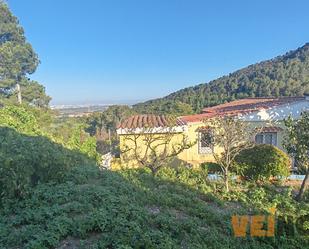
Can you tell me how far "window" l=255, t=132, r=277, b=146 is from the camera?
13.7 metres

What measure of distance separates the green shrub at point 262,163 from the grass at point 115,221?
3547mm

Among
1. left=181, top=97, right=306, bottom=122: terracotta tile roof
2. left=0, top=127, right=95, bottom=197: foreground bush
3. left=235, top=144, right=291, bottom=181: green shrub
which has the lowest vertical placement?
left=235, top=144, right=291, bottom=181: green shrub

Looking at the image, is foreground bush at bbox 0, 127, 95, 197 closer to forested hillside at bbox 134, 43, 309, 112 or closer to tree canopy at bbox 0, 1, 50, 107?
tree canopy at bbox 0, 1, 50, 107

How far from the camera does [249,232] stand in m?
5.04

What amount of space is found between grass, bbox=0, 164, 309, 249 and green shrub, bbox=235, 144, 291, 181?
355cm

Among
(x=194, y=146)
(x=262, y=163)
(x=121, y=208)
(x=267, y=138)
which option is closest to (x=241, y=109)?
(x=267, y=138)

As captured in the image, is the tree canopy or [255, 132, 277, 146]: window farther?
the tree canopy

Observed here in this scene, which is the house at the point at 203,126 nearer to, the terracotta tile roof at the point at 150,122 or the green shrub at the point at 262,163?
the terracotta tile roof at the point at 150,122

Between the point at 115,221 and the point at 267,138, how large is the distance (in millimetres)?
10971

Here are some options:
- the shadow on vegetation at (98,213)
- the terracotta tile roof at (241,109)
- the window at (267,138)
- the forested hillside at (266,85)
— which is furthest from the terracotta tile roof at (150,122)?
the forested hillside at (266,85)

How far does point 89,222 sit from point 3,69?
2451 cm

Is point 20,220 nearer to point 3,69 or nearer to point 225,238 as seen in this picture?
point 225,238

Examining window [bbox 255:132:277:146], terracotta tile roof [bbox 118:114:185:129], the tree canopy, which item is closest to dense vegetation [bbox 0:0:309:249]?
terracotta tile roof [bbox 118:114:185:129]

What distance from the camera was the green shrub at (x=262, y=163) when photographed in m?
10.1
